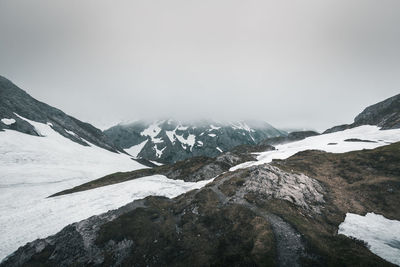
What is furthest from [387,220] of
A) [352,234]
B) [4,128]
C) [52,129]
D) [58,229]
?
[52,129]

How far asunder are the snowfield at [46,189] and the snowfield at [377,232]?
34628mm

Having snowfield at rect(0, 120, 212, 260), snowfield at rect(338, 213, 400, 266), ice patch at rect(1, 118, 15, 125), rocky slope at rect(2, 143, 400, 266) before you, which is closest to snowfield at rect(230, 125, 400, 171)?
rocky slope at rect(2, 143, 400, 266)

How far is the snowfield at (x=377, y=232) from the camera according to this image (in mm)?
20531

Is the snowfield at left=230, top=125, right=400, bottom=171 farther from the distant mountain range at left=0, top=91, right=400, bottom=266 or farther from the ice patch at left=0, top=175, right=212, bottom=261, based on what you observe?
the ice patch at left=0, top=175, right=212, bottom=261

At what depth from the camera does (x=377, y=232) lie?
2502cm

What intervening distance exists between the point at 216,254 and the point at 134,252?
11.8 metres

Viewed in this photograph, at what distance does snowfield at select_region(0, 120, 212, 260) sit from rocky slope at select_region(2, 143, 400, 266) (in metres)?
5.01

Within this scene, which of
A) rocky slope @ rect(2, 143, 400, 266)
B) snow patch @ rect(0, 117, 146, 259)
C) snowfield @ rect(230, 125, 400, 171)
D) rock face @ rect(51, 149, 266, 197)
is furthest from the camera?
snowfield @ rect(230, 125, 400, 171)

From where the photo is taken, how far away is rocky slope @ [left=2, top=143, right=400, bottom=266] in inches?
850

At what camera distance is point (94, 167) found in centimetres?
9912

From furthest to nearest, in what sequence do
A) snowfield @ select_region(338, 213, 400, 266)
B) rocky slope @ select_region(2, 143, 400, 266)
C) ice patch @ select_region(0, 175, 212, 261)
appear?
ice patch @ select_region(0, 175, 212, 261)
rocky slope @ select_region(2, 143, 400, 266)
snowfield @ select_region(338, 213, 400, 266)

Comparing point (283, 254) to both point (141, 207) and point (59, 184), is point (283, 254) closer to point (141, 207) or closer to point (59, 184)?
point (141, 207)

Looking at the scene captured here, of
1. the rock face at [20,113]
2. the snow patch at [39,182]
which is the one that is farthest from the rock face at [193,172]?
the rock face at [20,113]

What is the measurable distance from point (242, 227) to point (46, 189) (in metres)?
65.5
